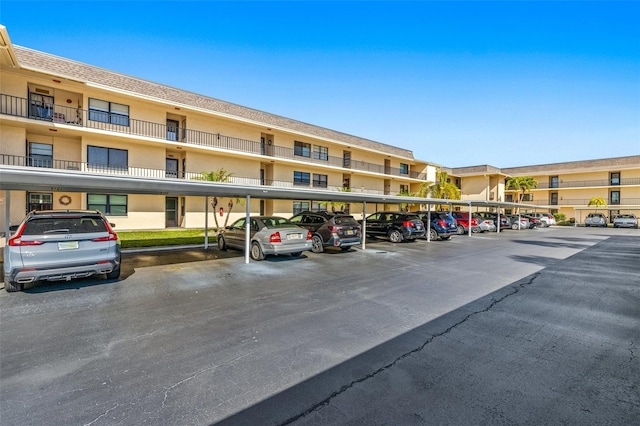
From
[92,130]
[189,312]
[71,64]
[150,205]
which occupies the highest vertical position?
[71,64]

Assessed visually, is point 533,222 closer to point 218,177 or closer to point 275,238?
point 218,177

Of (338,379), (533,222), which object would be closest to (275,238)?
(338,379)

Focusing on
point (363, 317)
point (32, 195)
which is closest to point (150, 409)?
point (363, 317)

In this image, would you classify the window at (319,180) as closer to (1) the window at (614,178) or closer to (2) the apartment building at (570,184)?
(2) the apartment building at (570,184)

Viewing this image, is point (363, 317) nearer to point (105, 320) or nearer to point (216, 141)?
point (105, 320)

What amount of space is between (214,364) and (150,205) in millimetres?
19857

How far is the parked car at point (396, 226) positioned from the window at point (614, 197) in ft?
145

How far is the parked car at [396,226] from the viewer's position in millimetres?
15617

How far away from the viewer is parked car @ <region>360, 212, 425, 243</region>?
1562 cm

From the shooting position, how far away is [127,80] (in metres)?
19.2

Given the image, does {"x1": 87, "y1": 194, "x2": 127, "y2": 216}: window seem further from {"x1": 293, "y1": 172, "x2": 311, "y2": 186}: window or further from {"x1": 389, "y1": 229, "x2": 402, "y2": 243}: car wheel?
{"x1": 389, "y1": 229, "x2": 402, "y2": 243}: car wheel

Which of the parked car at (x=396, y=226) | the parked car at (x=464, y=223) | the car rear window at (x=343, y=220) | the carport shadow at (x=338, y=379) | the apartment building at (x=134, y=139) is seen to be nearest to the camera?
the carport shadow at (x=338, y=379)

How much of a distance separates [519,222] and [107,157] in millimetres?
34454

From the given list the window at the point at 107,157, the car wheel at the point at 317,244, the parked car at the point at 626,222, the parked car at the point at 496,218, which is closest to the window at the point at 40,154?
the window at the point at 107,157
